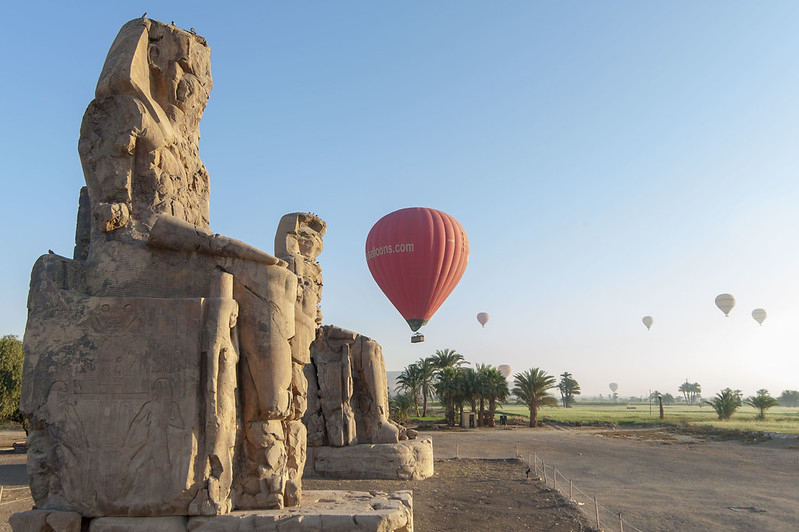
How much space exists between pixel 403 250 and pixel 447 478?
13.6m

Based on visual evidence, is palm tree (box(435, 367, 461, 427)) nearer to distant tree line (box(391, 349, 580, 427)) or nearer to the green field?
distant tree line (box(391, 349, 580, 427))

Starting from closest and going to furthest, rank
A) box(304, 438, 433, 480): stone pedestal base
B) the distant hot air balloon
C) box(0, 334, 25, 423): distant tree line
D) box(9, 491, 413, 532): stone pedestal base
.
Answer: box(9, 491, 413, 532): stone pedestal base, box(304, 438, 433, 480): stone pedestal base, box(0, 334, 25, 423): distant tree line, the distant hot air balloon

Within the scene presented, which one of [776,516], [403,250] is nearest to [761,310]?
[403,250]

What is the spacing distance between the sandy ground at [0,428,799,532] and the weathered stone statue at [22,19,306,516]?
365 centimetres

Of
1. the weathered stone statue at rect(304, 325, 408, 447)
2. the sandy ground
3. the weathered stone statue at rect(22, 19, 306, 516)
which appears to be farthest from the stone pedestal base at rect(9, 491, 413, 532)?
the weathered stone statue at rect(304, 325, 408, 447)

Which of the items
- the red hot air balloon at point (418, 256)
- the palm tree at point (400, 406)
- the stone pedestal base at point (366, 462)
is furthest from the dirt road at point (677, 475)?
the palm tree at point (400, 406)

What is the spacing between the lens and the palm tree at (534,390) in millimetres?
35156

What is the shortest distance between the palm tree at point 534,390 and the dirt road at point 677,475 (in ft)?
29.9

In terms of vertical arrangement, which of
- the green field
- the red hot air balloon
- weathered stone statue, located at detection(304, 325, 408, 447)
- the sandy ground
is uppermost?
the red hot air balloon

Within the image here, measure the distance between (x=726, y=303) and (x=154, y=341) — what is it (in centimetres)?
5613

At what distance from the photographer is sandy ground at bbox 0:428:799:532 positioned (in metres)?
9.16

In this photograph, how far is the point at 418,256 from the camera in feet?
82.5

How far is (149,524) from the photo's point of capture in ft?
17.1

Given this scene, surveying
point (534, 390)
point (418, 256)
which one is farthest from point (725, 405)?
point (418, 256)
